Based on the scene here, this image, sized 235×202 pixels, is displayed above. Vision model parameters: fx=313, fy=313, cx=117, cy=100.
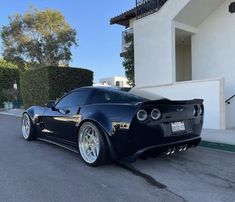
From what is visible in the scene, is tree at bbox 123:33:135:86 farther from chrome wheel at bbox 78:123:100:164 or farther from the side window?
chrome wheel at bbox 78:123:100:164

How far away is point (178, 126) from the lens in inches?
198

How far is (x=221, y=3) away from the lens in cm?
1058

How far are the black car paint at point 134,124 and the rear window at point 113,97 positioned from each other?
0.10 meters

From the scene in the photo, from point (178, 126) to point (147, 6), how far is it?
770 centimetres

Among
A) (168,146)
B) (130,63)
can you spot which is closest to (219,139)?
→ (168,146)

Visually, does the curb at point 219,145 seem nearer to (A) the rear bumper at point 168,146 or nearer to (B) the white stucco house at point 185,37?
(A) the rear bumper at point 168,146

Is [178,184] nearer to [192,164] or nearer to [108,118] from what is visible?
[192,164]

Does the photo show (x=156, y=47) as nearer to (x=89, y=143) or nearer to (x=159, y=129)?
(x=89, y=143)

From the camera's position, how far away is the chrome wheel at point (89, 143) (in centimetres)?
514

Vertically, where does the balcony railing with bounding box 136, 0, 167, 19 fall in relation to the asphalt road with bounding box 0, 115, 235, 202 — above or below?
above

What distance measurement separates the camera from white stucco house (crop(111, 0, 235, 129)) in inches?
395

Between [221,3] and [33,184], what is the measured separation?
8984mm

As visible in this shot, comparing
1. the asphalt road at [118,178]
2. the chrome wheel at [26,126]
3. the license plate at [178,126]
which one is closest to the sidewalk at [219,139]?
the asphalt road at [118,178]

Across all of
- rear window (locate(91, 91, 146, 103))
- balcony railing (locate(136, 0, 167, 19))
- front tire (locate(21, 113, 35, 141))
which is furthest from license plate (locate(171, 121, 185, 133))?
balcony railing (locate(136, 0, 167, 19))
